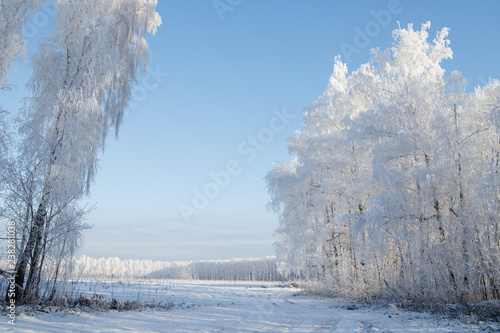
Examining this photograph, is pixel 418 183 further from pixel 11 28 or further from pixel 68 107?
pixel 11 28

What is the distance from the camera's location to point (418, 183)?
10.3 meters

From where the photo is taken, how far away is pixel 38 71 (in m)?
9.46

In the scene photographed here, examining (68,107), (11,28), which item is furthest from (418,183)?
(11,28)

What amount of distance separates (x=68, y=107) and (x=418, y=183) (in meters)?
11.0

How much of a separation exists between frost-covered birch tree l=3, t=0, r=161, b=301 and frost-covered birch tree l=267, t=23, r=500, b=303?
30.1ft


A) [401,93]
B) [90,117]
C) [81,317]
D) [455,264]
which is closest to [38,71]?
[90,117]

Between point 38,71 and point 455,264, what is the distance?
1349cm

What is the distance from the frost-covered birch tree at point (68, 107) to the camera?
330 inches

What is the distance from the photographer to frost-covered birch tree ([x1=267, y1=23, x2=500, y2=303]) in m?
9.05

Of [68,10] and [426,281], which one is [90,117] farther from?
[426,281]

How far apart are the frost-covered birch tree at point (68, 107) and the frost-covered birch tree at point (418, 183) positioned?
916cm

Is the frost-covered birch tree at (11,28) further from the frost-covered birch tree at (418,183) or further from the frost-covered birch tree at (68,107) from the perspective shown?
the frost-covered birch tree at (418,183)

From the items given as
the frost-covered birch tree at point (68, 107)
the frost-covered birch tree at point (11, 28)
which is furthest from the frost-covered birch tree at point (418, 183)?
the frost-covered birch tree at point (11, 28)

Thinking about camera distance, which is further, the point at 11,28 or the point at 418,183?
the point at 418,183
